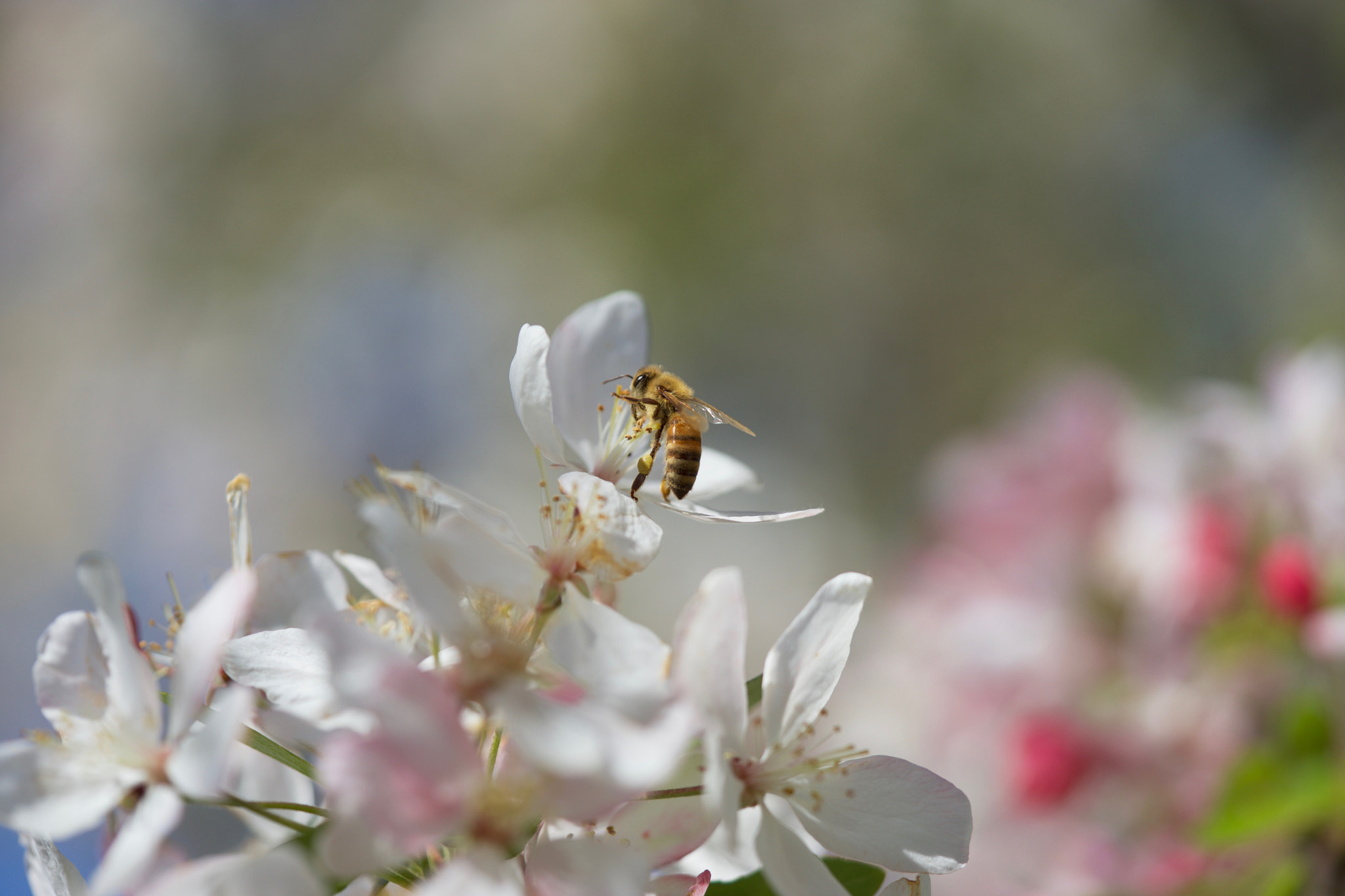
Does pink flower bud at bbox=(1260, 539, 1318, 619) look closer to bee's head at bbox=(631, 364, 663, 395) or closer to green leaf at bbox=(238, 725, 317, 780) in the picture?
bee's head at bbox=(631, 364, 663, 395)

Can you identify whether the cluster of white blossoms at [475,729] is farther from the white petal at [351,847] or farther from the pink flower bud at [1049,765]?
the pink flower bud at [1049,765]

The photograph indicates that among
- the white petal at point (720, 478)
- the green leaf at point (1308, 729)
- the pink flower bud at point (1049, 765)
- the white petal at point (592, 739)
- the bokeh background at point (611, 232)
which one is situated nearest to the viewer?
the white petal at point (592, 739)

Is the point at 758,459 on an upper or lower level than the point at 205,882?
upper

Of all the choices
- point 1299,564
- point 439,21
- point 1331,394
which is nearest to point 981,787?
point 1299,564

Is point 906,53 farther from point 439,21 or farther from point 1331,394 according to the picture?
point 1331,394

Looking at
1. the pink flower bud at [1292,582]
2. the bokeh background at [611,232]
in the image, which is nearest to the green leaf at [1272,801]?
the pink flower bud at [1292,582]
